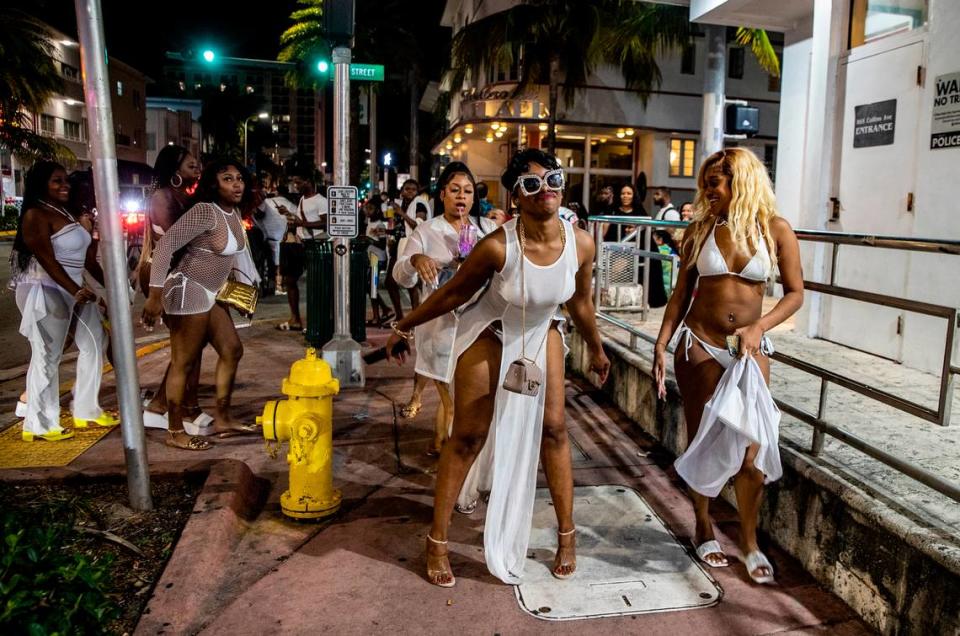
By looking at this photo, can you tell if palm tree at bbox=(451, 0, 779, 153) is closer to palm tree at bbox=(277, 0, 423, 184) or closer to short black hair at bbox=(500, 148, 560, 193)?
palm tree at bbox=(277, 0, 423, 184)

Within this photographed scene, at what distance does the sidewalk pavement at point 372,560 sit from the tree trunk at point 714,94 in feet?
21.8

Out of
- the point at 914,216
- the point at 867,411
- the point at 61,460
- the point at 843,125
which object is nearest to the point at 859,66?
the point at 843,125

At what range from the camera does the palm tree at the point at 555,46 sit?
20.0m

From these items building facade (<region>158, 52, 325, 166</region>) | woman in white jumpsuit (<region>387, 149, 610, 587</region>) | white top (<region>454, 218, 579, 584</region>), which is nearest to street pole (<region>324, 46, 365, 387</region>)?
woman in white jumpsuit (<region>387, 149, 610, 587</region>)

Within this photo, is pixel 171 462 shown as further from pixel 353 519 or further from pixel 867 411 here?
pixel 867 411

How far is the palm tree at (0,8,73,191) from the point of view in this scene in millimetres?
21016

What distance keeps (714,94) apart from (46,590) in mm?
10751

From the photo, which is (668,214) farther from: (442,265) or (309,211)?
(442,265)

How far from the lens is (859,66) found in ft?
22.3

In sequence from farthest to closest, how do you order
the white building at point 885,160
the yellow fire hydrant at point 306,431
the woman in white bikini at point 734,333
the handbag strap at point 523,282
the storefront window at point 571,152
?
1. the storefront window at point 571,152
2. the white building at point 885,160
3. the yellow fire hydrant at point 306,431
4. the woman in white bikini at point 734,333
5. the handbag strap at point 523,282

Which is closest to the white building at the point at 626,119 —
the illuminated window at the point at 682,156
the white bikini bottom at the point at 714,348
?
the illuminated window at the point at 682,156

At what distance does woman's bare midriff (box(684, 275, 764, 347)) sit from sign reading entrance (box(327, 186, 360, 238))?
13.0 ft

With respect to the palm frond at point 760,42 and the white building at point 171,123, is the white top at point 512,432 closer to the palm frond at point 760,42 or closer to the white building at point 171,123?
the palm frond at point 760,42

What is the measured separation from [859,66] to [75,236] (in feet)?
21.6
